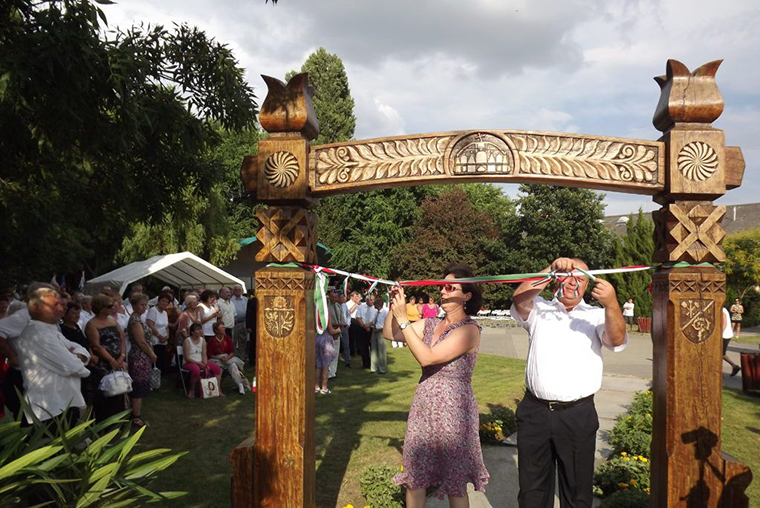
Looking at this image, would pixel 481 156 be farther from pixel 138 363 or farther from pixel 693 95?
pixel 138 363

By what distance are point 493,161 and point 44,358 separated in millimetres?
3926

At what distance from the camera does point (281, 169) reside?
358 cm

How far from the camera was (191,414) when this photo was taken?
26.9 ft

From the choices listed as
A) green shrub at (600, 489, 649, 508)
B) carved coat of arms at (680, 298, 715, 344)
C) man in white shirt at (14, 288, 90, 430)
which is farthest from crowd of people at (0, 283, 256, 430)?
green shrub at (600, 489, 649, 508)

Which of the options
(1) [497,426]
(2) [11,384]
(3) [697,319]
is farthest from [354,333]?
(3) [697,319]

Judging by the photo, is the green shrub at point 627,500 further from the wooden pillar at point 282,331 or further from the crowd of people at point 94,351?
the crowd of people at point 94,351

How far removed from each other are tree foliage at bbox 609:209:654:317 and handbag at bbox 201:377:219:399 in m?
24.2

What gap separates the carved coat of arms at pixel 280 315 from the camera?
357 centimetres

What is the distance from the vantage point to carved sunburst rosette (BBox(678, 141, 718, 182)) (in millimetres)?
3291

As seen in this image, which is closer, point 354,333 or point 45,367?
point 45,367

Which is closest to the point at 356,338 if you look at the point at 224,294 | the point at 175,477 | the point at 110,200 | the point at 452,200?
the point at 224,294

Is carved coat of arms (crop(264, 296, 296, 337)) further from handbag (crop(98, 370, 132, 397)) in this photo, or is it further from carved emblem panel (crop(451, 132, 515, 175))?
handbag (crop(98, 370, 132, 397))

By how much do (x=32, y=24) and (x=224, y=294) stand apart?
7.81 m

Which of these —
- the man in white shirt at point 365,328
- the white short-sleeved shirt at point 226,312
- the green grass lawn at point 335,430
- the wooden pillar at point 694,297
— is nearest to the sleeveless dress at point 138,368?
the green grass lawn at point 335,430
